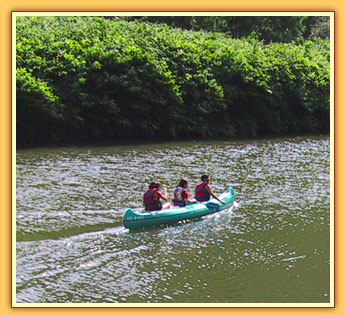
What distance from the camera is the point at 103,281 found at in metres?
12.4

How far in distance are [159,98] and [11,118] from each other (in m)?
15.7

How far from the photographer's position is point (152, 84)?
25953mm

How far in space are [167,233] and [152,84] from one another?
1115 centimetres

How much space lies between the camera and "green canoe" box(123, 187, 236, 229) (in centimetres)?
1545

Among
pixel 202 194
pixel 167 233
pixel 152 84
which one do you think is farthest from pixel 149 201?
pixel 152 84

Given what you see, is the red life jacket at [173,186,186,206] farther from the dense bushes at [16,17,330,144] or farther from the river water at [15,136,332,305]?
the dense bushes at [16,17,330,144]

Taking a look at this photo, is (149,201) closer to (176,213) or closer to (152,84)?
(176,213)

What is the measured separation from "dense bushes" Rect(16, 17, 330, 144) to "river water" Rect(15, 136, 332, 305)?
173cm

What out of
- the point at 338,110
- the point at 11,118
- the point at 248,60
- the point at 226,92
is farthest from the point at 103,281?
the point at 248,60

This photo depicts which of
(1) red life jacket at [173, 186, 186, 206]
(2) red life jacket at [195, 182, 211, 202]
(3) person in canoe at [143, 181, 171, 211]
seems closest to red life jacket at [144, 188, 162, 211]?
(3) person in canoe at [143, 181, 171, 211]

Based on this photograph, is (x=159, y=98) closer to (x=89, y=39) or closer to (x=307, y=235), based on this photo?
(x=89, y=39)

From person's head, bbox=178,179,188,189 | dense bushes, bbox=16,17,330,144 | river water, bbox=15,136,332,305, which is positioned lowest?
river water, bbox=15,136,332,305

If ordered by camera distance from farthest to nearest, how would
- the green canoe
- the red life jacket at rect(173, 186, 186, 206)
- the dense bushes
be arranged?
the dense bushes
the red life jacket at rect(173, 186, 186, 206)
the green canoe

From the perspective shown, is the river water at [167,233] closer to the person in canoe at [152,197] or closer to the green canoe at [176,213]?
the green canoe at [176,213]
